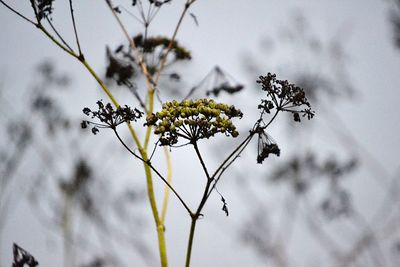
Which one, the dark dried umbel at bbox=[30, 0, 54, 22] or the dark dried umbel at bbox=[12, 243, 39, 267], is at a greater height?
the dark dried umbel at bbox=[30, 0, 54, 22]

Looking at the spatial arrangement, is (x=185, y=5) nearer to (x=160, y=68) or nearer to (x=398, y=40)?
(x=160, y=68)

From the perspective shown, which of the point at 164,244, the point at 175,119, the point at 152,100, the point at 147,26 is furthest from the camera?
the point at 147,26

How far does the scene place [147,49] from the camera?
4012mm

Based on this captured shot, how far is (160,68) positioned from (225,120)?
1557mm

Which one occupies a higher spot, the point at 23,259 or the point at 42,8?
the point at 42,8

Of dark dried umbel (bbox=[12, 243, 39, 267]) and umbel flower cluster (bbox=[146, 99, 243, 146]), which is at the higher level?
umbel flower cluster (bbox=[146, 99, 243, 146])

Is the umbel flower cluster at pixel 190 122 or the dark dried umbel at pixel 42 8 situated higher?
the dark dried umbel at pixel 42 8

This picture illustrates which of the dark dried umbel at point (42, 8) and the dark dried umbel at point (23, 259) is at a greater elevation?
the dark dried umbel at point (42, 8)

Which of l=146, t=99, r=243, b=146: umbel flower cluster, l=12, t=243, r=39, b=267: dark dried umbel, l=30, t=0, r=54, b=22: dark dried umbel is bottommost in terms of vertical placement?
l=12, t=243, r=39, b=267: dark dried umbel

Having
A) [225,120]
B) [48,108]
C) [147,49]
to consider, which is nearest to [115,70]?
[147,49]

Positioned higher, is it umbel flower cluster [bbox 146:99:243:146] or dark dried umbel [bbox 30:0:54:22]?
dark dried umbel [bbox 30:0:54:22]

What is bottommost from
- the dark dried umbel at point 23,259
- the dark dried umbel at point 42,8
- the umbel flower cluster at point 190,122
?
the dark dried umbel at point 23,259

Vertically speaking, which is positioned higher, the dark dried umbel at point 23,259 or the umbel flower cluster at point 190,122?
the umbel flower cluster at point 190,122

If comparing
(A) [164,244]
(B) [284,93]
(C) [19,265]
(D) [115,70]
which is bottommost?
(C) [19,265]
